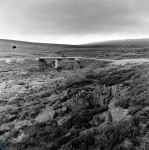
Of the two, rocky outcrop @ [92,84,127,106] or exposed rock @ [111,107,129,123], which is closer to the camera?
exposed rock @ [111,107,129,123]

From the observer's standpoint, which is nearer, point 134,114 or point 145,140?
point 145,140

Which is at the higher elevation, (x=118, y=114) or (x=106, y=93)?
(x=106, y=93)

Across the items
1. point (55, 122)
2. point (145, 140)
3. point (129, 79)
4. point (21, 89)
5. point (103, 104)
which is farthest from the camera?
point (21, 89)

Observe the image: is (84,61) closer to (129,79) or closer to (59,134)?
(129,79)

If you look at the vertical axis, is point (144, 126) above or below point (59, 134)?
above

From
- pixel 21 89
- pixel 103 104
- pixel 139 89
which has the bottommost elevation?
pixel 21 89

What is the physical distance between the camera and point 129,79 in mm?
15508

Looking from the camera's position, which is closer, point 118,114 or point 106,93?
point 118,114

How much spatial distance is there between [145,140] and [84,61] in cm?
3283

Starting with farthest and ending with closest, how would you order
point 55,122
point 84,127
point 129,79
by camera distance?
point 129,79, point 55,122, point 84,127

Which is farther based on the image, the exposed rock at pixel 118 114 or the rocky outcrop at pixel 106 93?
the rocky outcrop at pixel 106 93

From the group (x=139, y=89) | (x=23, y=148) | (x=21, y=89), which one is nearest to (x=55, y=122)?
(x=23, y=148)

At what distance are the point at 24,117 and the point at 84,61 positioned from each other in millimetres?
28005

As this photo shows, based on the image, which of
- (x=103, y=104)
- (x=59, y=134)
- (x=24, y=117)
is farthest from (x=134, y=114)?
(x=24, y=117)
